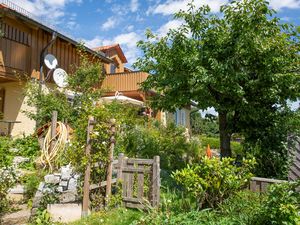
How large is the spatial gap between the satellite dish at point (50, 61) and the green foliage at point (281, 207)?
539 inches

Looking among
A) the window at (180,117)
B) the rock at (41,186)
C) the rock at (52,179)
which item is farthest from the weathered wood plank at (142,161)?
the window at (180,117)

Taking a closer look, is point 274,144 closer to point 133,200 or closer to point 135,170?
point 135,170

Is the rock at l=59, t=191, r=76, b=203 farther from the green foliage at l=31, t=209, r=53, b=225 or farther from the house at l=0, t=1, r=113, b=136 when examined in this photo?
the house at l=0, t=1, r=113, b=136

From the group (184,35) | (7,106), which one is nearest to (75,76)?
(7,106)

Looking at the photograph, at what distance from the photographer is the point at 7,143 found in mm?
6066

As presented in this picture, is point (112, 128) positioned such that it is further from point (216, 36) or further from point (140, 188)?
point (216, 36)

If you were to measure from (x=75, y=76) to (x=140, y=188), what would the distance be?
986 cm

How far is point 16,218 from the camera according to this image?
585cm

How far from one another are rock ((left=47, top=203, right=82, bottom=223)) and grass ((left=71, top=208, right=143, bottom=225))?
0.26 m

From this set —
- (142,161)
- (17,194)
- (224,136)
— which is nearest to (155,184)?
(142,161)

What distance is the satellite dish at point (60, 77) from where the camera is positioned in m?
15.8

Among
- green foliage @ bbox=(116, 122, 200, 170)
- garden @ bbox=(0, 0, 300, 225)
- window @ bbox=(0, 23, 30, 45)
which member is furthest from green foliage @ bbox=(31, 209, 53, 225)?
window @ bbox=(0, 23, 30, 45)

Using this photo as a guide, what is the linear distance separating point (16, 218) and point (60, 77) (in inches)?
438

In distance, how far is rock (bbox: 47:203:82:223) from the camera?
574 cm
